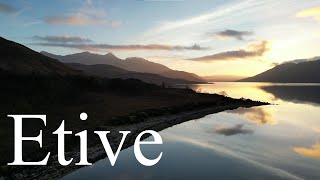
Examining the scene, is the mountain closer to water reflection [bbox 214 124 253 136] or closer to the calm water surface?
water reflection [bbox 214 124 253 136]

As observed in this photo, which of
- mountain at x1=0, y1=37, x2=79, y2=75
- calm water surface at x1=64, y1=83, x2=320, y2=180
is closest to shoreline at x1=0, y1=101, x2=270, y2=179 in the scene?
calm water surface at x1=64, y1=83, x2=320, y2=180

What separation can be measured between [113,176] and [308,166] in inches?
587

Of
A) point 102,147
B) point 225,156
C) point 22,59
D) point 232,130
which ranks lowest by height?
point 225,156

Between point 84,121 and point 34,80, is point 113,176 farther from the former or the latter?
point 34,80

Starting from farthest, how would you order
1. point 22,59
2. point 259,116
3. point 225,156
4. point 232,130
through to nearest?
point 22,59 → point 259,116 → point 232,130 → point 225,156

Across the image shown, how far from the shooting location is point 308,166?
27.9 metres

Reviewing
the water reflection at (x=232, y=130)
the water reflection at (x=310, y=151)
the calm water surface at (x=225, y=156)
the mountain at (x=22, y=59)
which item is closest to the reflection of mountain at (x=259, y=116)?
the water reflection at (x=232, y=130)

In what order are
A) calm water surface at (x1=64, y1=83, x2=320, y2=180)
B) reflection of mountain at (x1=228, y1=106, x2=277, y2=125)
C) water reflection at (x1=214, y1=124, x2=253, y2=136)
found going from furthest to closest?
reflection of mountain at (x1=228, y1=106, x2=277, y2=125)
water reflection at (x1=214, y1=124, x2=253, y2=136)
calm water surface at (x1=64, y1=83, x2=320, y2=180)

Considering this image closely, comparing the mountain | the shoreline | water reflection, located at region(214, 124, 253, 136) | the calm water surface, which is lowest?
the calm water surface

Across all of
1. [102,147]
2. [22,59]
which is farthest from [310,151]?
[22,59]

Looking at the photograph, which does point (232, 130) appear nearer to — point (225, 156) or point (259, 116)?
point (225, 156)

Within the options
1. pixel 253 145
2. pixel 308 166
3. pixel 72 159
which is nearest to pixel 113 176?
pixel 72 159

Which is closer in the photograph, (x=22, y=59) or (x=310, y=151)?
(x=310, y=151)

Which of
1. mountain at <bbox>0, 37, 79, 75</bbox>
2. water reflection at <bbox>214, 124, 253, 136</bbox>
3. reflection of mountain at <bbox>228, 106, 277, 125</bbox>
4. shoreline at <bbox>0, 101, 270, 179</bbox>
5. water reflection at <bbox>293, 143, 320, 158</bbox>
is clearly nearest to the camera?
shoreline at <bbox>0, 101, 270, 179</bbox>
